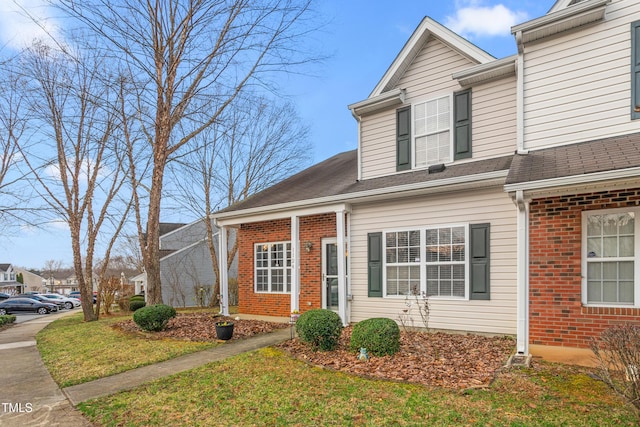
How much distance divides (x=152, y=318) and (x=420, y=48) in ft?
29.7

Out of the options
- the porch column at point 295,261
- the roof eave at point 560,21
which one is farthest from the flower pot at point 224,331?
the roof eave at point 560,21

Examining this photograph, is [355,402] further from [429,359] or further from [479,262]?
[479,262]

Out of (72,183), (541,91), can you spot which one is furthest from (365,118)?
(72,183)

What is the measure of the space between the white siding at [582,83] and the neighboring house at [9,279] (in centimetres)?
7501

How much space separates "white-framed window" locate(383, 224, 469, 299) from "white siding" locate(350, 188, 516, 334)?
7.0 inches

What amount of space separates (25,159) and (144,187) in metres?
4.43

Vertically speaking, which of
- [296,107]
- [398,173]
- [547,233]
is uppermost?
[296,107]

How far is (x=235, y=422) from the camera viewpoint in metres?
3.95

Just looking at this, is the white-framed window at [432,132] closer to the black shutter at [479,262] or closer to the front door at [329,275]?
the black shutter at [479,262]

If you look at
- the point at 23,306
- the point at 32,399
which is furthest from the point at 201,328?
the point at 23,306

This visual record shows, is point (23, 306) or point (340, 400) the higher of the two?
point (340, 400)

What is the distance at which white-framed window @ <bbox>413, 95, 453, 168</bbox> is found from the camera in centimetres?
843

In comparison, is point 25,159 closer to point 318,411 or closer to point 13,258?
point 13,258

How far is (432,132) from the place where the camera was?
8.59 m
